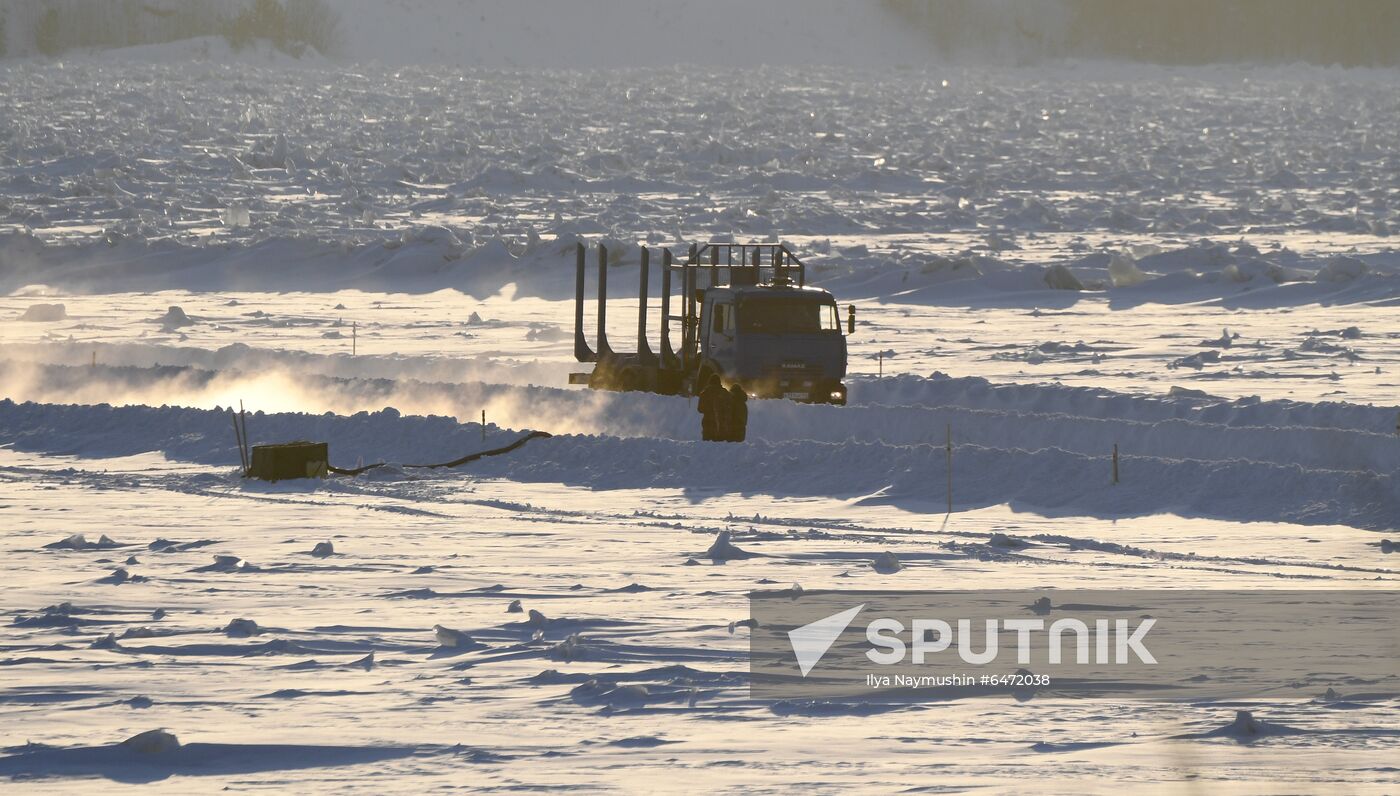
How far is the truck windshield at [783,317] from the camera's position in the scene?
21.7 meters

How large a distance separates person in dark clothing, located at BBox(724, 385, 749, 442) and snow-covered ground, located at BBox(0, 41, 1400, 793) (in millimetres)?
697

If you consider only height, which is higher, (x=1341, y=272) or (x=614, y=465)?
(x=1341, y=272)

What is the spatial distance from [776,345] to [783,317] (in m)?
0.31

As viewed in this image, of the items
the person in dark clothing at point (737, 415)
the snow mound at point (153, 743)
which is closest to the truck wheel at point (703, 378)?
the person in dark clothing at point (737, 415)

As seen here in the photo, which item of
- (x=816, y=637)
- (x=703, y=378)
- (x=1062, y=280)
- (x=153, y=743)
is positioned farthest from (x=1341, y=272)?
(x=153, y=743)

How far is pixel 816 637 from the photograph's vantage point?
36.7ft

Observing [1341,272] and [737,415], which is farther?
[1341,272]

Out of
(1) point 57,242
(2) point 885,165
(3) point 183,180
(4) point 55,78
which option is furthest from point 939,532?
(4) point 55,78

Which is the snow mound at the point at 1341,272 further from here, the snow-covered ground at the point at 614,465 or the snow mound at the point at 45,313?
the snow mound at the point at 45,313

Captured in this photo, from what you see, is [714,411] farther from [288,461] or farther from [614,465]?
[288,461]

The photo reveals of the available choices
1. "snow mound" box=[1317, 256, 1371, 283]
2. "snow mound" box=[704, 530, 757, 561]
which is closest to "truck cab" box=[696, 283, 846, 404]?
"snow mound" box=[704, 530, 757, 561]

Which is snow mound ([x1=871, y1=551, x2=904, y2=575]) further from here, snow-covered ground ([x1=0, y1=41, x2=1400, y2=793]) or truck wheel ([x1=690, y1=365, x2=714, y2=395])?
truck wheel ([x1=690, y1=365, x2=714, y2=395])

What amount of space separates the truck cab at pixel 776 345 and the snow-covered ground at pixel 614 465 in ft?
1.62

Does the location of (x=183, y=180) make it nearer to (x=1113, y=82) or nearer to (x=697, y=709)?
(x=697, y=709)
